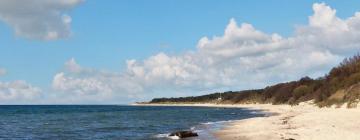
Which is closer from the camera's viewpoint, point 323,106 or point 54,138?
point 54,138

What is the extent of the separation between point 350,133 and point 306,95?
97.8 meters

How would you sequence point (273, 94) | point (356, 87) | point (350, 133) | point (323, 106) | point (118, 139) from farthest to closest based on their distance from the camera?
point (273, 94) → point (323, 106) → point (356, 87) → point (118, 139) → point (350, 133)

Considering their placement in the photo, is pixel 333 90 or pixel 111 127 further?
pixel 333 90

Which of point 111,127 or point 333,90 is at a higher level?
point 333,90

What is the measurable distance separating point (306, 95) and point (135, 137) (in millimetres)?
88614

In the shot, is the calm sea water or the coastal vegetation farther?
the coastal vegetation

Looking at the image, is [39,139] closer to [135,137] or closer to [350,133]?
[135,137]

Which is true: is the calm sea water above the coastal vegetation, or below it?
below

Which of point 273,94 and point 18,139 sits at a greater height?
point 273,94

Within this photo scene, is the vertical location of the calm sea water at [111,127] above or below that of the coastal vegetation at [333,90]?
below

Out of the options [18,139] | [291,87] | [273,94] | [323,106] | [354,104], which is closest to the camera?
[18,139]

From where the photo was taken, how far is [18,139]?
52500 millimetres

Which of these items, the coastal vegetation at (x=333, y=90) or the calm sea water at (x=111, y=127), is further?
the coastal vegetation at (x=333, y=90)

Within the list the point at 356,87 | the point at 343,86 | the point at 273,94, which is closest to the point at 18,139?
the point at 356,87
